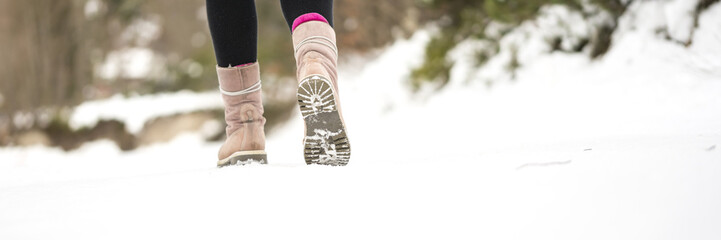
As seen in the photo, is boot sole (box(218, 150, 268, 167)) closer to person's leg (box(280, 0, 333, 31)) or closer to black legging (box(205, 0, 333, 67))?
black legging (box(205, 0, 333, 67))

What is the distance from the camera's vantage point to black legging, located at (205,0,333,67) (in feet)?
3.47

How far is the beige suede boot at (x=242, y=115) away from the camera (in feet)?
3.78

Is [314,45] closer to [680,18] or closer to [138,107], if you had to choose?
[680,18]

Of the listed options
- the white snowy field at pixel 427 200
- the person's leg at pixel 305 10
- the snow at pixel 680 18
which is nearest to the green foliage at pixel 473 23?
the snow at pixel 680 18

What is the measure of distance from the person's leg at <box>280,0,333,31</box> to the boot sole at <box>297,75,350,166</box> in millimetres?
160

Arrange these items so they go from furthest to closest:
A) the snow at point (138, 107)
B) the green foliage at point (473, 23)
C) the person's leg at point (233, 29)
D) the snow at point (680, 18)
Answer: the snow at point (138, 107)
the green foliage at point (473, 23)
the snow at point (680, 18)
the person's leg at point (233, 29)

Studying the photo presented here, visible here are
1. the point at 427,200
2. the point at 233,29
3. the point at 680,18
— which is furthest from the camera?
the point at 680,18

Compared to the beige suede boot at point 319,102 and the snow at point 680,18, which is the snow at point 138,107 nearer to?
the beige suede boot at point 319,102

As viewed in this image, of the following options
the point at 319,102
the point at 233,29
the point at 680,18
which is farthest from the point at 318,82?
the point at 680,18

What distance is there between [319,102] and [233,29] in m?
0.29

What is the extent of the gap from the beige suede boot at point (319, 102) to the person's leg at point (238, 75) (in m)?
→ 0.15

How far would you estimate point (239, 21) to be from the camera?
111 centimetres

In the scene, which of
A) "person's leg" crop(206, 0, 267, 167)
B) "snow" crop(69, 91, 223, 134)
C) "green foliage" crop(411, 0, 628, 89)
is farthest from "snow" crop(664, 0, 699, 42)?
"snow" crop(69, 91, 223, 134)

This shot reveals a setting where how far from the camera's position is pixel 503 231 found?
0.58m
